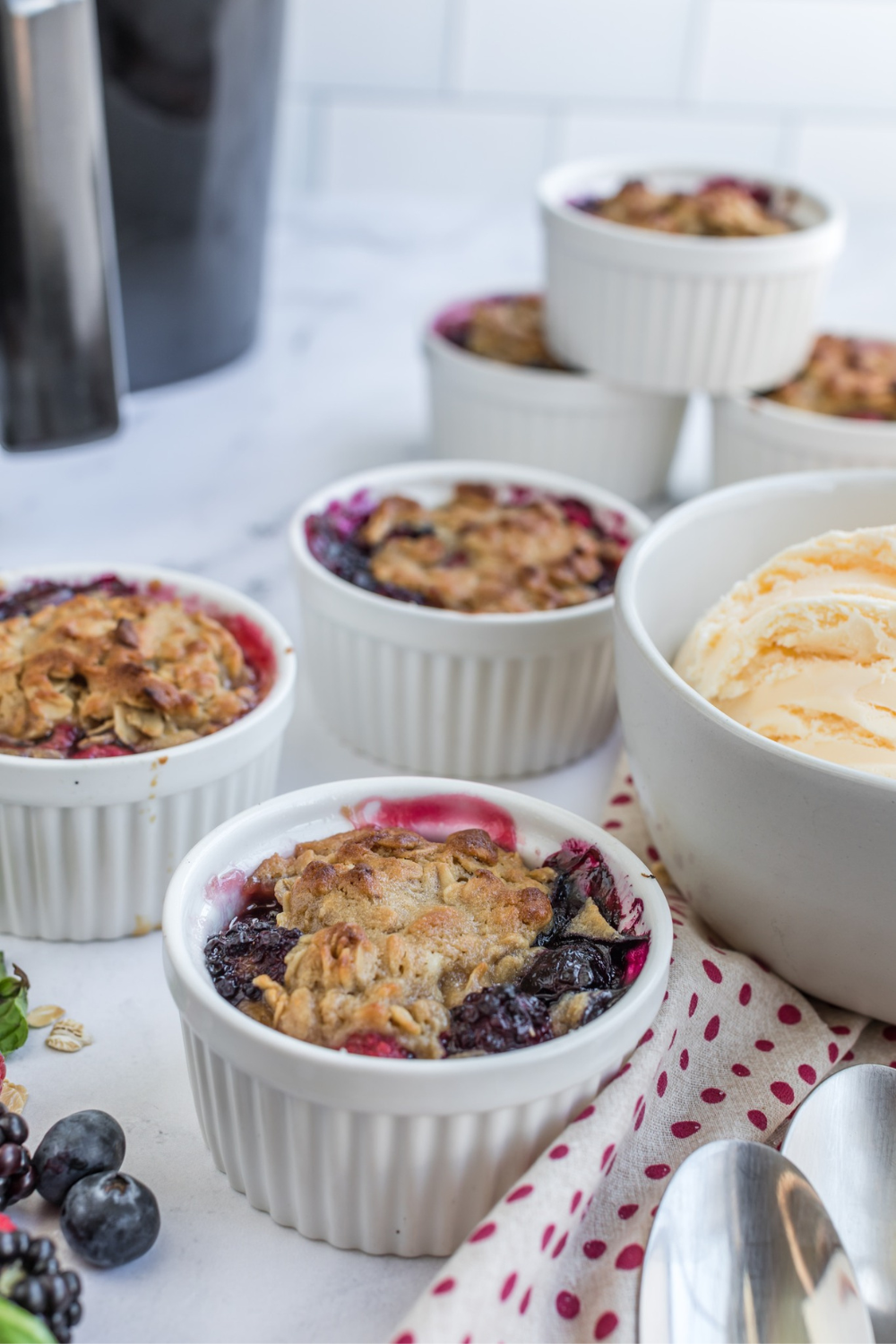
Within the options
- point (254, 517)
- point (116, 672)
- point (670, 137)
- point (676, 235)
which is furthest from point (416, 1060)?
point (670, 137)

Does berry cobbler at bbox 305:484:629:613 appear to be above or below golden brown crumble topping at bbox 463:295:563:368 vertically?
below

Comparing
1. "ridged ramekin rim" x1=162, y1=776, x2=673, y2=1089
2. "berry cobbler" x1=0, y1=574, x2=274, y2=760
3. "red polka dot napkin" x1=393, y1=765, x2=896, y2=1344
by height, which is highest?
"ridged ramekin rim" x1=162, y1=776, x2=673, y2=1089

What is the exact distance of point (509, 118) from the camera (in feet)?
11.5

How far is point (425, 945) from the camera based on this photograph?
0.89 meters

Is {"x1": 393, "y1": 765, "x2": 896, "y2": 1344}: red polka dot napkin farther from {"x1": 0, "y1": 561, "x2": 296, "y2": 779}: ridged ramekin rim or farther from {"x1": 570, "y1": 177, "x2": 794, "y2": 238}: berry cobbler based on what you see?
{"x1": 570, "y1": 177, "x2": 794, "y2": 238}: berry cobbler

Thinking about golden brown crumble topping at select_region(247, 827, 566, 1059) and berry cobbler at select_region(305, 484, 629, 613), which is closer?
golden brown crumble topping at select_region(247, 827, 566, 1059)

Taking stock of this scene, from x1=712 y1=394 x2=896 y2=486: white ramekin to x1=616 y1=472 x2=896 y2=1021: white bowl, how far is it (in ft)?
2.03

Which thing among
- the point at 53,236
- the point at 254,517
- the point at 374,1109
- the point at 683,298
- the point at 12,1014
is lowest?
the point at 254,517

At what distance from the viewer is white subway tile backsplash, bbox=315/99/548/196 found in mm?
3488

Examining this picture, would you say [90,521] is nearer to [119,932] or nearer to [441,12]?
[119,932]

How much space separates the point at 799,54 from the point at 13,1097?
135 inches

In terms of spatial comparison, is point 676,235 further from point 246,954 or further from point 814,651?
point 246,954


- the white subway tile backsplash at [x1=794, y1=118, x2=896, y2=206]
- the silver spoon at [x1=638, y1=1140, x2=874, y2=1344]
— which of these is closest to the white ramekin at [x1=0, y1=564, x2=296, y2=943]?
the silver spoon at [x1=638, y1=1140, x2=874, y2=1344]

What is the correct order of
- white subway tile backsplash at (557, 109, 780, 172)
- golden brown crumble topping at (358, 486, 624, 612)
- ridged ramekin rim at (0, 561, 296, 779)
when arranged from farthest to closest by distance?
white subway tile backsplash at (557, 109, 780, 172), golden brown crumble topping at (358, 486, 624, 612), ridged ramekin rim at (0, 561, 296, 779)
